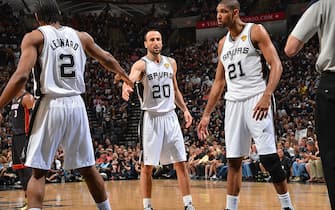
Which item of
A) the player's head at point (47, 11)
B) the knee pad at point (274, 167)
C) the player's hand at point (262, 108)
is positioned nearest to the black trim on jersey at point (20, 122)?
the player's head at point (47, 11)

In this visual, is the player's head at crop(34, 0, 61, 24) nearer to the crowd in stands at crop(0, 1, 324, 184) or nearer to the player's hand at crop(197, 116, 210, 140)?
the player's hand at crop(197, 116, 210, 140)

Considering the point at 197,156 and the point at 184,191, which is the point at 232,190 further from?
the point at 197,156

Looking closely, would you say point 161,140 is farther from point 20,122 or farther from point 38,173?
point 38,173

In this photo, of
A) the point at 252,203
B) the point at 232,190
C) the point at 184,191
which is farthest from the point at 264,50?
the point at 252,203

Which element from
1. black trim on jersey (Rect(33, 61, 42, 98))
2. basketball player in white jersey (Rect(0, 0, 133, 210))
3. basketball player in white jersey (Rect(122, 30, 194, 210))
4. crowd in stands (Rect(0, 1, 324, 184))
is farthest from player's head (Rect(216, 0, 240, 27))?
crowd in stands (Rect(0, 1, 324, 184))

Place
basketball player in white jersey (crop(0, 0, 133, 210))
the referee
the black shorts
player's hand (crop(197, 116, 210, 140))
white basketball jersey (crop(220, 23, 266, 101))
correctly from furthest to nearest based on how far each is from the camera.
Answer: the black shorts
player's hand (crop(197, 116, 210, 140))
white basketball jersey (crop(220, 23, 266, 101))
basketball player in white jersey (crop(0, 0, 133, 210))
the referee

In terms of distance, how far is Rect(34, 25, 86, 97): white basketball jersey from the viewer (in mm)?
4746

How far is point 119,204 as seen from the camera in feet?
29.9

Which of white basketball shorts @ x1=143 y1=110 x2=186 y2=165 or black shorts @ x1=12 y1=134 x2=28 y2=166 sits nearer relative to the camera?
white basketball shorts @ x1=143 y1=110 x2=186 y2=165

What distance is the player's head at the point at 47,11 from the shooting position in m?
4.84

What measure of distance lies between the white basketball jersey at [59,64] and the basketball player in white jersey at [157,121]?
8.30ft

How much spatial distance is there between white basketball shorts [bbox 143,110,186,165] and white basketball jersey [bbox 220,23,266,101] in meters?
1.51

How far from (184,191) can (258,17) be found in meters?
19.7

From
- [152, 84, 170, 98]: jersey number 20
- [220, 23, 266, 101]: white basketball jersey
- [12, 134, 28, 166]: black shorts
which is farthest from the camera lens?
[12, 134, 28, 166]: black shorts
